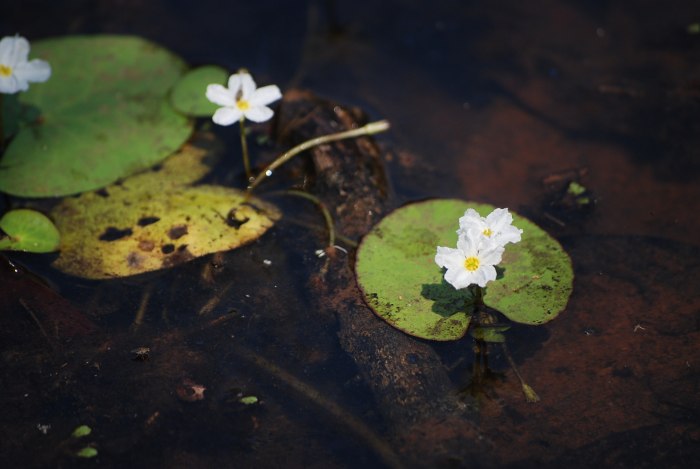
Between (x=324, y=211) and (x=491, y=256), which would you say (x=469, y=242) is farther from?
(x=324, y=211)

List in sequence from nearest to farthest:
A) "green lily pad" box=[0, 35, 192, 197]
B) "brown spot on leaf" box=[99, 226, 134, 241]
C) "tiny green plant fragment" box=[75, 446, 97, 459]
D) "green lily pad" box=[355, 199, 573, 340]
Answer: "tiny green plant fragment" box=[75, 446, 97, 459]
"green lily pad" box=[355, 199, 573, 340]
"brown spot on leaf" box=[99, 226, 134, 241]
"green lily pad" box=[0, 35, 192, 197]

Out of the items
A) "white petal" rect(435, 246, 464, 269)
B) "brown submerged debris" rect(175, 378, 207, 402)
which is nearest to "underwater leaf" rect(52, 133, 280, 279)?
"brown submerged debris" rect(175, 378, 207, 402)

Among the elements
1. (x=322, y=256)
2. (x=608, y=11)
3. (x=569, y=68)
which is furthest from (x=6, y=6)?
(x=608, y=11)

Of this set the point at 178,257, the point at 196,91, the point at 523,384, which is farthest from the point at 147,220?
the point at 523,384

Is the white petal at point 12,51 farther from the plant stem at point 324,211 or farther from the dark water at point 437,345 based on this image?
the plant stem at point 324,211

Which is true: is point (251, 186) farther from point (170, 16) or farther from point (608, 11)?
point (608, 11)

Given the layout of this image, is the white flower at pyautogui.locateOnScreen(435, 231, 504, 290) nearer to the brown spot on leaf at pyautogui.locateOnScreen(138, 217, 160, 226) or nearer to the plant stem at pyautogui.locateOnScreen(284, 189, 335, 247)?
the plant stem at pyautogui.locateOnScreen(284, 189, 335, 247)
